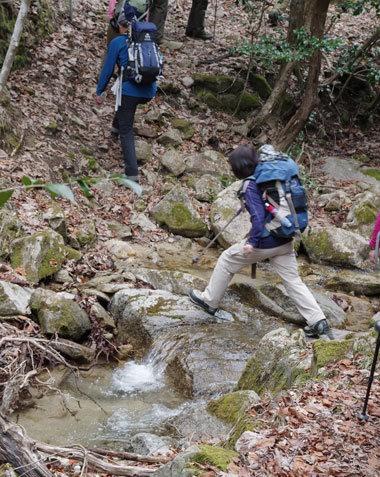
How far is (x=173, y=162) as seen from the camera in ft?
30.8

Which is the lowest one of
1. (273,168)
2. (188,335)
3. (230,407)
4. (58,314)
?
(188,335)

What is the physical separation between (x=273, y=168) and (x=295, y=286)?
1.44 m

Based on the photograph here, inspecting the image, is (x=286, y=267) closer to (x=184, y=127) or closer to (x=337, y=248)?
(x=337, y=248)

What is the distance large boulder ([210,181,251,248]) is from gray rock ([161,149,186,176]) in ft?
3.92

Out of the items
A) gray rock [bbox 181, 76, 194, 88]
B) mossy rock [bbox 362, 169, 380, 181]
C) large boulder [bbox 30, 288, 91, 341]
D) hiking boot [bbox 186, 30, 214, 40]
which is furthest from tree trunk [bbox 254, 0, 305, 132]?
large boulder [bbox 30, 288, 91, 341]

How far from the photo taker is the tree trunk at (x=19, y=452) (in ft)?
7.94

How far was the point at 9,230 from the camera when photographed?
5633 mm

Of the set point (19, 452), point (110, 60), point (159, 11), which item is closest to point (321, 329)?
point (19, 452)

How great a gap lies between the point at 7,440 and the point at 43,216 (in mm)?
4158

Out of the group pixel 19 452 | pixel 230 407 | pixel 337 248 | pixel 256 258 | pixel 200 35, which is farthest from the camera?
pixel 200 35

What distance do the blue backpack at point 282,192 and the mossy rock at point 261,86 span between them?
26.5 ft

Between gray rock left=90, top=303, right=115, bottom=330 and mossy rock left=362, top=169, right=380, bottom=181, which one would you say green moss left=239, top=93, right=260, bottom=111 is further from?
gray rock left=90, top=303, right=115, bottom=330

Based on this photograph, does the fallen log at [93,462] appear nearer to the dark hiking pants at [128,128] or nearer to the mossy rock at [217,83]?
the dark hiking pants at [128,128]

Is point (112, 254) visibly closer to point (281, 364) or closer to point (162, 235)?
point (162, 235)
